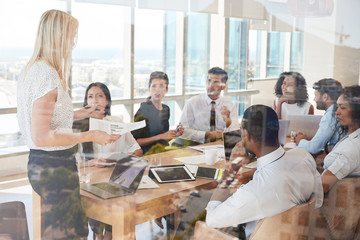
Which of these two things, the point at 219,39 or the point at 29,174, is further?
the point at 219,39

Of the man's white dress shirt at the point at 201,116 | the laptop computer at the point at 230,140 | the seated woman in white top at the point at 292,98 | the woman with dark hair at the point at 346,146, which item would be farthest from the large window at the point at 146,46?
the woman with dark hair at the point at 346,146

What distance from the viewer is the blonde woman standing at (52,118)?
154cm

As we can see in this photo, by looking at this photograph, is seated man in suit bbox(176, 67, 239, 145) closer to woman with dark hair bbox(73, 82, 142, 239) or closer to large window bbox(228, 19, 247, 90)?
large window bbox(228, 19, 247, 90)

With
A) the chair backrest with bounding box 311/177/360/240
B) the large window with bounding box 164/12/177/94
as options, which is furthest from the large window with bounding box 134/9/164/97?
the chair backrest with bounding box 311/177/360/240

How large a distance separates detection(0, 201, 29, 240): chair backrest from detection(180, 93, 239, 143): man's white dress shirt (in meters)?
0.80

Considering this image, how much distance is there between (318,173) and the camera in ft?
6.36

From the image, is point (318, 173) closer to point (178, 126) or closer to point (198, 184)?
point (198, 184)

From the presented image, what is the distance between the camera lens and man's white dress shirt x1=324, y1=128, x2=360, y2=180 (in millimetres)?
1957

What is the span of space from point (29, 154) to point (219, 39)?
981mm

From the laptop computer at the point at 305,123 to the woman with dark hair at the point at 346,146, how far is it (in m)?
0.11

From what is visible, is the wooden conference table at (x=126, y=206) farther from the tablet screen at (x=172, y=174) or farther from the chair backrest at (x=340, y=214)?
the chair backrest at (x=340, y=214)

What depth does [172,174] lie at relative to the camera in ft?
6.13

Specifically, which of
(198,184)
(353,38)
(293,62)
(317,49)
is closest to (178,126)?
(198,184)

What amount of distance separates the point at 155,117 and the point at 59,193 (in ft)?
1.73
